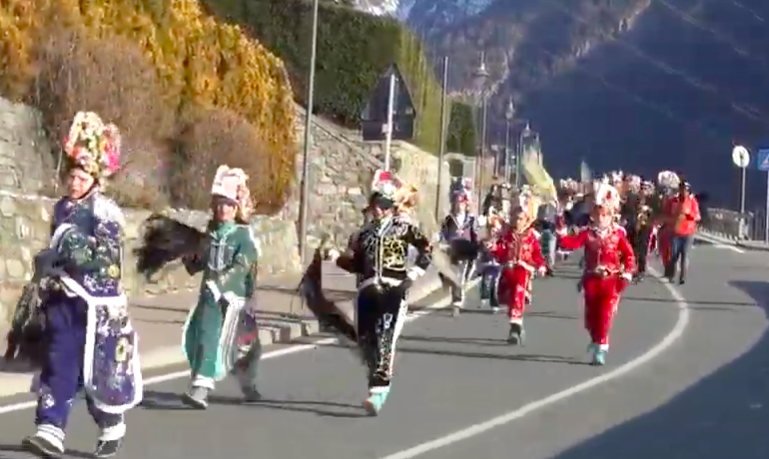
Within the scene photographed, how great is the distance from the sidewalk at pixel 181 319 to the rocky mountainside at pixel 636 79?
6430cm

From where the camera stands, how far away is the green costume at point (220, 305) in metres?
10.5

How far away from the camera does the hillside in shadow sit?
9512 cm

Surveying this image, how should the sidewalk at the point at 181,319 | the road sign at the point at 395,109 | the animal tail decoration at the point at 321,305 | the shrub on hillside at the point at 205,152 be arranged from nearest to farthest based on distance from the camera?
1. the animal tail decoration at the point at 321,305
2. the sidewalk at the point at 181,319
3. the road sign at the point at 395,109
4. the shrub on hillside at the point at 205,152

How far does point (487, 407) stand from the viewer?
11250 mm

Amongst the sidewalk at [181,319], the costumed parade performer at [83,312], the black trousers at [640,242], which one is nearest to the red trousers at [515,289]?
the sidewalk at [181,319]

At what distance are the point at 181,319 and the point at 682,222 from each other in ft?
37.5

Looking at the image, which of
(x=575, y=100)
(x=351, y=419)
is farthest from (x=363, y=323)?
→ (x=575, y=100)

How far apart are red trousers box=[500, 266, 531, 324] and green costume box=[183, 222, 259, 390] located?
5538mm

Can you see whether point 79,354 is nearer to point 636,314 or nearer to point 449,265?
point 449,265

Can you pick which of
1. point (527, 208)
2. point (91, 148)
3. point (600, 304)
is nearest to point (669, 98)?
point (527, 208)

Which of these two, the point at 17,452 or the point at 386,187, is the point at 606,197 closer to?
the point at 386,187

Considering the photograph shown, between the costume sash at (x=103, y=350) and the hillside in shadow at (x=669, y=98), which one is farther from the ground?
the hillside in shadow at (x=669, y=98)

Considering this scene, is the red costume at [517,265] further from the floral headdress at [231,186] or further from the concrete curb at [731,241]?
the concrete curb at [731,241]

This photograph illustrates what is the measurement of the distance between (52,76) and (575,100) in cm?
9044
